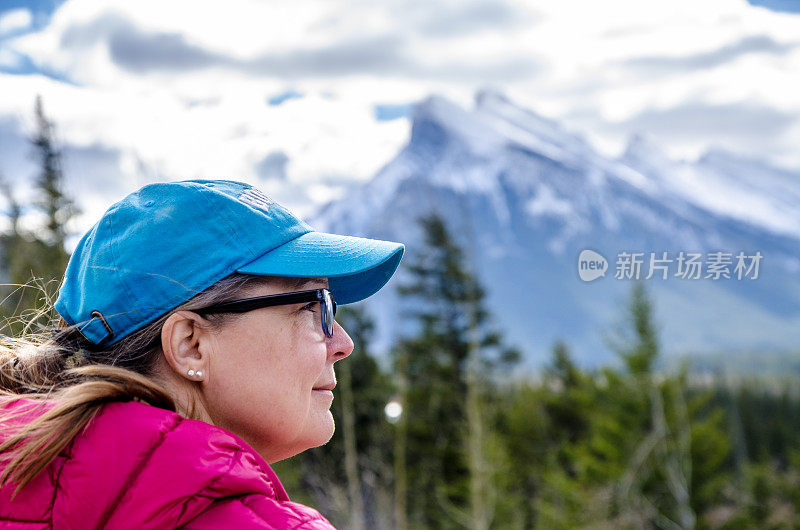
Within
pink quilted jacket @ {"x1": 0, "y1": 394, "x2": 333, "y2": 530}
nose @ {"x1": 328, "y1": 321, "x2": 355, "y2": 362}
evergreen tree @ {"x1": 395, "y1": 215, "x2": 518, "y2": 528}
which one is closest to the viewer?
pink quilted jacket @ {"x1": 0, "y1": 394, "x2": 333, "y2": 530}

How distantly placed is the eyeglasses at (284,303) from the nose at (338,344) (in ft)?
0.08

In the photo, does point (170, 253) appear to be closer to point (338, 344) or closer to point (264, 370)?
point (264, 370)

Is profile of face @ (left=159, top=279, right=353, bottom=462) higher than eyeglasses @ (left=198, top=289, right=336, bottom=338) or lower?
lower

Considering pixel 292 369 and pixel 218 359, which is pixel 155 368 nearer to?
pixel 218 359

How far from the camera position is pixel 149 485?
941 millimetres

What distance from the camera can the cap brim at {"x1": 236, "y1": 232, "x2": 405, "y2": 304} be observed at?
1.25 m

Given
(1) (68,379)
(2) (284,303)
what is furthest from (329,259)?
(1) (68,379)

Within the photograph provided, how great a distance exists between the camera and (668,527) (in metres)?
24.2

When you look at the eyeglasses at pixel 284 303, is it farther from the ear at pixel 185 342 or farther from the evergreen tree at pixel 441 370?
the evergreen tree at pixel 441 370

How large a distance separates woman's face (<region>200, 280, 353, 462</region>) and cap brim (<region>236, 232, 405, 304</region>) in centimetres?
5

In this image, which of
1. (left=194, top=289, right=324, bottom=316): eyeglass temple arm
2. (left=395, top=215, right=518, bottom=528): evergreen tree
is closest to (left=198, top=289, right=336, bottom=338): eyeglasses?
(left=194, top=289, right=324, bottom=316): eyeglass temple arm

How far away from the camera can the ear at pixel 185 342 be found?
1190mm

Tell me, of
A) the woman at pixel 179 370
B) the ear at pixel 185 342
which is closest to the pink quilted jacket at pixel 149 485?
the woman at pixel 179 370

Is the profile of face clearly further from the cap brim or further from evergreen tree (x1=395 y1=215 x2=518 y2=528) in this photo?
evergreen tree (x1=395 y1=215 x2=518 y2=528)
